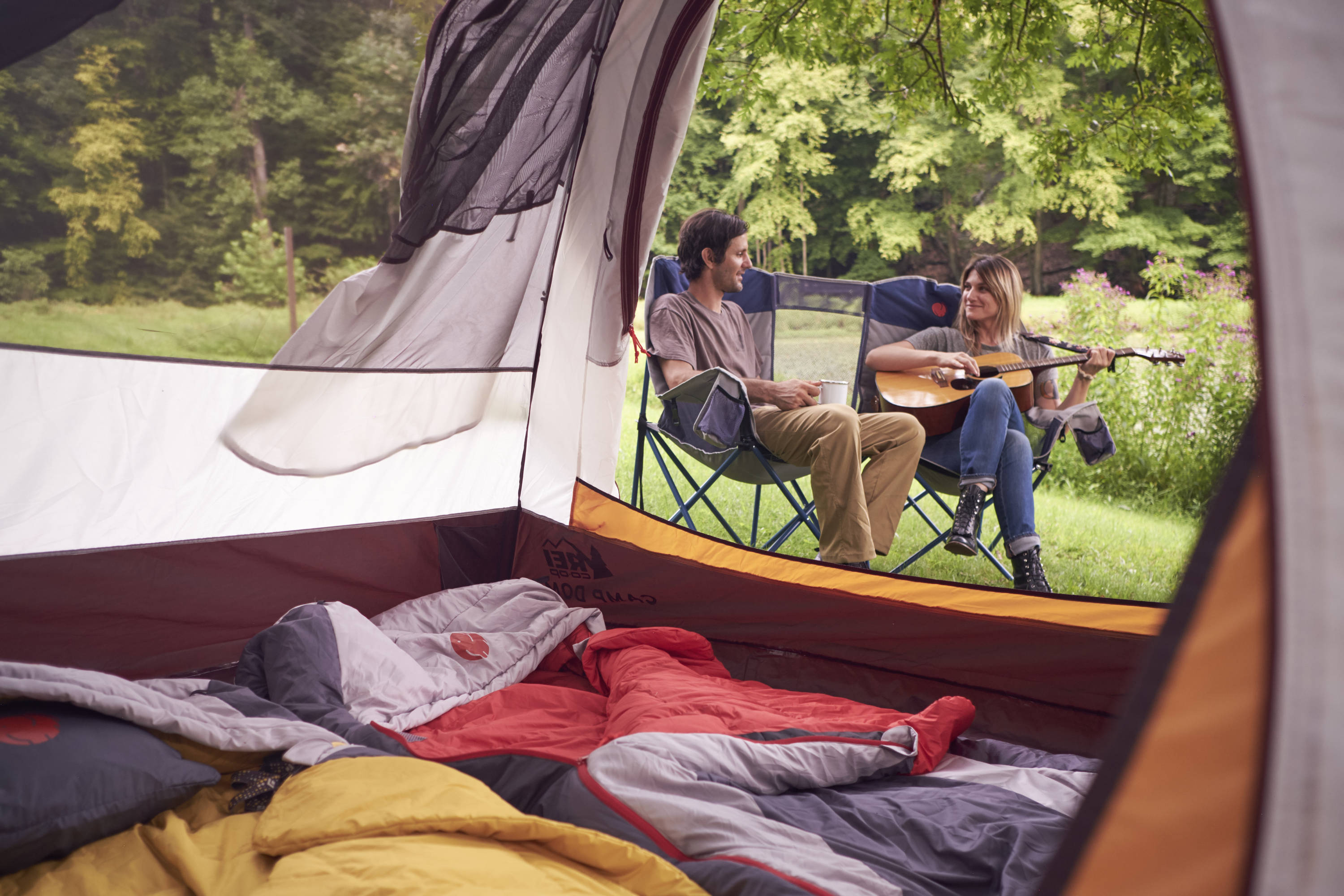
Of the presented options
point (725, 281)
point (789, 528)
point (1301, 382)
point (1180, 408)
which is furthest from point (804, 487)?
point (1301, 382)

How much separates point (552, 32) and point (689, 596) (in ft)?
4.27

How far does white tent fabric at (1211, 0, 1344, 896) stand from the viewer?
424 millimetres

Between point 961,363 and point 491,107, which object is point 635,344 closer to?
point 491,107

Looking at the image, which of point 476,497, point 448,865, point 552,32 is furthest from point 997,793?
point 552,32

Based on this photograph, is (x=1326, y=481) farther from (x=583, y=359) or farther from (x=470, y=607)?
(x=583, y=359)

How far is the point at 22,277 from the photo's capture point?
1.39 meters

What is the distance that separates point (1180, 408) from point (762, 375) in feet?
9.41

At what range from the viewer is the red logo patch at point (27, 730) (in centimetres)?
101

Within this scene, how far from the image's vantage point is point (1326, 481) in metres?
0.44

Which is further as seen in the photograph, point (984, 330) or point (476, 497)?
point (984, 330)

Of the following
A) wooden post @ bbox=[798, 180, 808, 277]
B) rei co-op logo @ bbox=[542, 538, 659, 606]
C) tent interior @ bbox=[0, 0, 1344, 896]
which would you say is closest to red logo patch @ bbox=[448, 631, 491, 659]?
tent interior @ bbox=[0, 0, 1344, 896]

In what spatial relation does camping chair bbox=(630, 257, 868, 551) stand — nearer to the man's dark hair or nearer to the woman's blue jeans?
the man's dark hair

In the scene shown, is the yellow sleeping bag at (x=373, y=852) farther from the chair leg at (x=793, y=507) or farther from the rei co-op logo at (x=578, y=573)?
the chair leg at (x=793, y=507)

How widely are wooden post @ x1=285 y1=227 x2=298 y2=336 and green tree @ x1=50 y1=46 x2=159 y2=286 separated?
250mm
